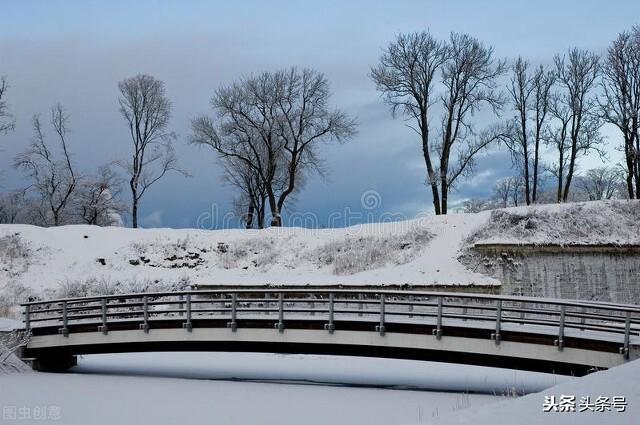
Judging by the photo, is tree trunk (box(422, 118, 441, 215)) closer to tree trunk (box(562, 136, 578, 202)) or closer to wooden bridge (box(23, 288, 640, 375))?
tree trunk (box(562, 136, 578, 202))

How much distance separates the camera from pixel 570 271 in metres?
25.4

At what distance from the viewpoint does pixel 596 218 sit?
27.5m

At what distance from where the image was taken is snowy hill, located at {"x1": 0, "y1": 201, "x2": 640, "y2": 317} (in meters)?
26.9

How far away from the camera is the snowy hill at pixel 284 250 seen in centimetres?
2688

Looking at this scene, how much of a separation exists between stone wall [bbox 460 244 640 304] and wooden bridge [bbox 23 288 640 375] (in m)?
9.78

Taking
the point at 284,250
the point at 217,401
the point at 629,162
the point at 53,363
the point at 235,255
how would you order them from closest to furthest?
the point at 217,401 < the point at 53,363 < the point at 284,250 < the point at 235,255 < the point at 629,162

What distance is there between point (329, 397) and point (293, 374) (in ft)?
12.3

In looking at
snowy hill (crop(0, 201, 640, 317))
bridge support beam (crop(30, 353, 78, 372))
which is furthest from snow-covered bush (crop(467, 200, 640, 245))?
bridge support beam (crop(30, 353, 78, 372))

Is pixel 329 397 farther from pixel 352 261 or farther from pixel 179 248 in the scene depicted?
pixel 179 248

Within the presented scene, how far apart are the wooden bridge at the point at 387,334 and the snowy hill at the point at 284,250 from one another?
1045 cm

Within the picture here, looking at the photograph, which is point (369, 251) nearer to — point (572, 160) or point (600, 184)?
point (572, 160)

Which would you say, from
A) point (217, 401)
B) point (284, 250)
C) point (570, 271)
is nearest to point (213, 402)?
point (217, 401)

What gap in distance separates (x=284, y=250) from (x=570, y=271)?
13686mm

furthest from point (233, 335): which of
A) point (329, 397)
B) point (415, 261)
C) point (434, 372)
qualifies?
point (415, 261)
